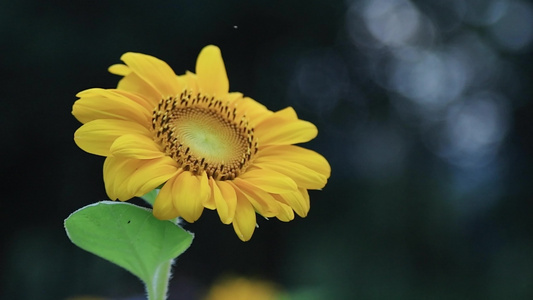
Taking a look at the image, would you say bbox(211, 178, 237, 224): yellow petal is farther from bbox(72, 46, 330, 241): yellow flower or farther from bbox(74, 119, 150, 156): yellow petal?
bbox(74, 119, 150, 156): yellow petal

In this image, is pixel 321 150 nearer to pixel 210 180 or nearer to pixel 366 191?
pixel 366 191

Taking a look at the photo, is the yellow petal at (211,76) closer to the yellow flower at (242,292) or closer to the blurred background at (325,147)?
the yellow flower at (242,292)

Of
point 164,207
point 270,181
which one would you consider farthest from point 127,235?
point 270,181

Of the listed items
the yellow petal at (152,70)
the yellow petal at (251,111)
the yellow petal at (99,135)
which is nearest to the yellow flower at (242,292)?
the yellow petal at (251,111)

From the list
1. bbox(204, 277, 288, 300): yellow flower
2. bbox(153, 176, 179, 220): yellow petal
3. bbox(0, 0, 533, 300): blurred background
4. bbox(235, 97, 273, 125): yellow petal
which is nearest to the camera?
bbox(153, 176, 179, 220): yellow petal

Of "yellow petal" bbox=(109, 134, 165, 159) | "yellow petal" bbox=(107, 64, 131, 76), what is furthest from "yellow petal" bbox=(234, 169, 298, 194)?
"yellow petal" bbox=(107, 64, 131, 76)

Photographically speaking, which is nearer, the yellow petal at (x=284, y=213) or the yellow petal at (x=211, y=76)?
the yellow petal at (x=284, y=213)
